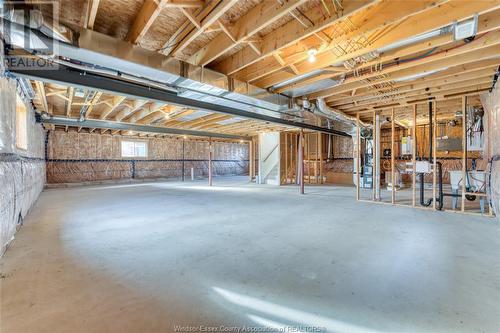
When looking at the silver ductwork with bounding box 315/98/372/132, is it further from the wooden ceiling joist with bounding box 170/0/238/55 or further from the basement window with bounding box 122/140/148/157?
the basement window with bounding box 122/140/148/157

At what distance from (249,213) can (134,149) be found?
953 centimetres

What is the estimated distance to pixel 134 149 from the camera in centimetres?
1152

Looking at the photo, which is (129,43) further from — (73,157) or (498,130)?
(73,157)

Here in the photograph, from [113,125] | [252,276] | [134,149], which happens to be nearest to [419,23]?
[252,276]

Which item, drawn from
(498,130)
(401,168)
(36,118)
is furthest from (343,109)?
(36,118)

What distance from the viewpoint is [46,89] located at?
14.8 ft

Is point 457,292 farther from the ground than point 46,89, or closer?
closer

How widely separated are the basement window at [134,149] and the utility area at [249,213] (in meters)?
5.99

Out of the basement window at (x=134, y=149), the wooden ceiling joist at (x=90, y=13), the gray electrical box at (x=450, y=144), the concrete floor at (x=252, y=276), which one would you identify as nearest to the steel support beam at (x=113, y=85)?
the wooden ceiling joist at (x=90, y=13)

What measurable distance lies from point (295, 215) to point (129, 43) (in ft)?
11.6

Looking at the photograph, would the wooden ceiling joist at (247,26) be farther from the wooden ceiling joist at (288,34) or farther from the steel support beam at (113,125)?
the steel support beam at (113,125)

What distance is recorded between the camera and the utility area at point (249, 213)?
1.50 meters

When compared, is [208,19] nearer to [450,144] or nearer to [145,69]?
[145,69]

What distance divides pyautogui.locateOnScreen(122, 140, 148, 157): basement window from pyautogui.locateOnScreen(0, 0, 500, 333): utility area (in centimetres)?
599
